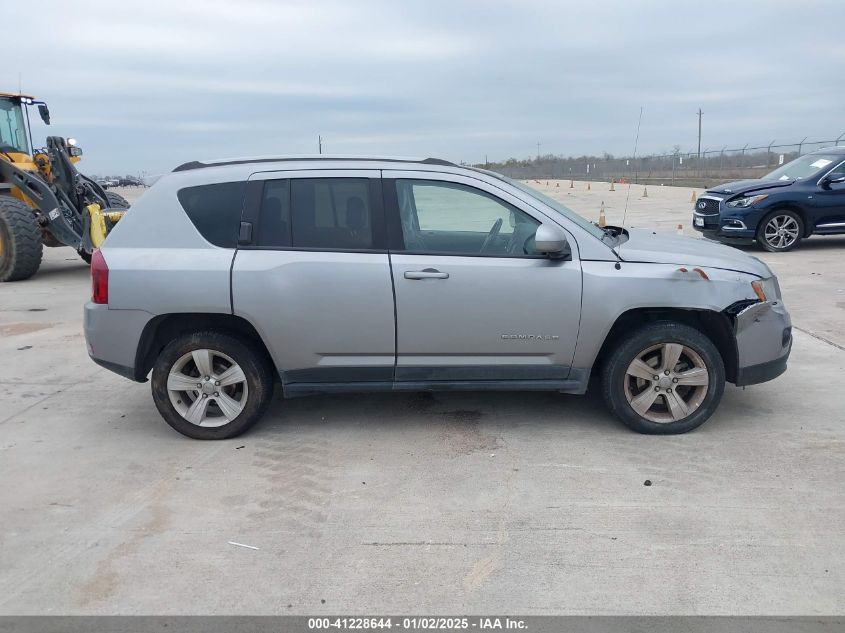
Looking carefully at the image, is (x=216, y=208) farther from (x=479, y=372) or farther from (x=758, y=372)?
(x=758, y=372)

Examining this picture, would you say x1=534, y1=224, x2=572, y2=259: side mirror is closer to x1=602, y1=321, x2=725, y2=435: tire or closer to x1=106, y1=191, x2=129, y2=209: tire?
x1=602, y1=321, x2=725, y2=435: tire

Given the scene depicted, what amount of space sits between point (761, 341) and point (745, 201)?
28.4 feet

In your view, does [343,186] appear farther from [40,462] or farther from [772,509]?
[772,509]

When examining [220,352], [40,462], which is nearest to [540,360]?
[220,352]

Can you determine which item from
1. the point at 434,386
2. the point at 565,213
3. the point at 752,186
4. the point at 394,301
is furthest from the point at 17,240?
the point at 752,186

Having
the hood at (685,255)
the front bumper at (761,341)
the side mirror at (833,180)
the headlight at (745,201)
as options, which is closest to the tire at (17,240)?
the hood at (685,255)

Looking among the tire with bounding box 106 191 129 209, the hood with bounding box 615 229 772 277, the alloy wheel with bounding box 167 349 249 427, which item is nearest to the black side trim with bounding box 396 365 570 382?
the hood with bounding box 615 229 772 277

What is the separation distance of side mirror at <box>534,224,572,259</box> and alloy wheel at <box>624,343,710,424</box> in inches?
32.5

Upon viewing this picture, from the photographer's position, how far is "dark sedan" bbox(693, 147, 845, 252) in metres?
Answer: 12.2

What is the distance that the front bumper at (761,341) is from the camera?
15.2ft

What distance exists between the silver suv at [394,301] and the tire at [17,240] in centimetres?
Answer: 759

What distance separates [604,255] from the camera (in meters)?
4.62

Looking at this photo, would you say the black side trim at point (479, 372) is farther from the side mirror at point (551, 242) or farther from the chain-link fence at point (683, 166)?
the chain-link fence at point (683, 166)

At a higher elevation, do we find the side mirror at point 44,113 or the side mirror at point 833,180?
the side mirror at point 44,113
